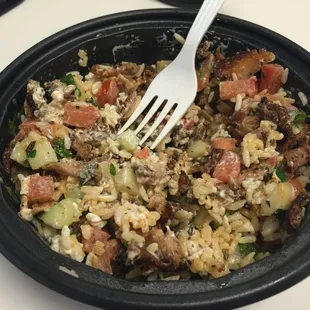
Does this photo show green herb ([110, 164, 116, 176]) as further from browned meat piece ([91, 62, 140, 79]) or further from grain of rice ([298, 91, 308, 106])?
grain of rice ([298, 91, 308, 106])

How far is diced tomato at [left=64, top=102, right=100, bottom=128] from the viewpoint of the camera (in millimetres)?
1600

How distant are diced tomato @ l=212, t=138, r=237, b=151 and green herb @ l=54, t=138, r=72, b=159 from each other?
1.47ft

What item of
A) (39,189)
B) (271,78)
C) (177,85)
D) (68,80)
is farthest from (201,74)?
(39,189)

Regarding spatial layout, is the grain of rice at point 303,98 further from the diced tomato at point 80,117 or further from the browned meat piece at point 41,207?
the browned meat piece at point 41,207

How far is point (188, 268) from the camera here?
4.24 ft

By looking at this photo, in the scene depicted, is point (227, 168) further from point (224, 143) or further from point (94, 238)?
point (94, 238)

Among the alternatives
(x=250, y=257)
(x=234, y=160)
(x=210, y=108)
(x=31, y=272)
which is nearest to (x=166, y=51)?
(x=210, y=108)

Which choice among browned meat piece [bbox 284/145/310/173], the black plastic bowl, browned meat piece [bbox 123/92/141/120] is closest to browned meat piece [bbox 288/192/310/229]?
the black plastic bowl

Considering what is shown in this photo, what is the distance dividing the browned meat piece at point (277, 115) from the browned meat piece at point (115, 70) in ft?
1.62

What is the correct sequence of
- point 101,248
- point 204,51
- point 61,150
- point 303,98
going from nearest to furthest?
point 101,248, point 61,150, point 303,98, point 204,51

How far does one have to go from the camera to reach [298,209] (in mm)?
1315

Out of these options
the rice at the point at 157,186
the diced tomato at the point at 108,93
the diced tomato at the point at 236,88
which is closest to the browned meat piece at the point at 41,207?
the rice at the point at 157,186

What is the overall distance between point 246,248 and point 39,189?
60 centimetres

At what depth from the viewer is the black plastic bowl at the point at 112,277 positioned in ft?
3.68
